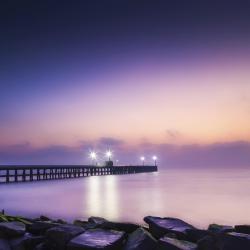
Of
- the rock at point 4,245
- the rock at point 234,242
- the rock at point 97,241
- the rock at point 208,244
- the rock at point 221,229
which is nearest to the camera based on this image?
the rock at point 234,242

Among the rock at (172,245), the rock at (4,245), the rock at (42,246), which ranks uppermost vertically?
the rock at (172,245)

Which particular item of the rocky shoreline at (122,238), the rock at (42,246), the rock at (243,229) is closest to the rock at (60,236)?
the rocky shoreline at (122,238)

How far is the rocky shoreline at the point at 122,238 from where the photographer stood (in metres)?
5.23

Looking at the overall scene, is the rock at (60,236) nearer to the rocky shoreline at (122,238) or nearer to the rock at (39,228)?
the rocky shoreline at (122,238)

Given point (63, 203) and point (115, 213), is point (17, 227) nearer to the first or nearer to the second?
point (115, 213)

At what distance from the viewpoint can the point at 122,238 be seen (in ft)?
18.9

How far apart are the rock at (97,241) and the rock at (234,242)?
1.66 m

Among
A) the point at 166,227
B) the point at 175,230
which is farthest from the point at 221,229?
the point at 166,227

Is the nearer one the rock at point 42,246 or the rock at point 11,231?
the rock at point 42,246

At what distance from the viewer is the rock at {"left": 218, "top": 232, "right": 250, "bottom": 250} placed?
16.8 ft

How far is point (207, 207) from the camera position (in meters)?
21.2

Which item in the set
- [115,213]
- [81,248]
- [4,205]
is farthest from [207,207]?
[81,248]

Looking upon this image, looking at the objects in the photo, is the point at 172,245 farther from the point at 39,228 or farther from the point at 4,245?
the point at 39,228

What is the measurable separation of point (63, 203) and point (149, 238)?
19541mm
